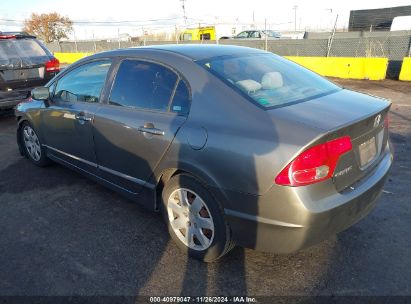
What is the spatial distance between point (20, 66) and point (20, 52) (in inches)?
17.2

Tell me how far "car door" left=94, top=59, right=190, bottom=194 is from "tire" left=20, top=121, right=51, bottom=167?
5.03ft

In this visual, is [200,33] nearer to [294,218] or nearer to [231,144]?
[231,144]

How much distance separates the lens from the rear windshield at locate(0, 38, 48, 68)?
283 inches

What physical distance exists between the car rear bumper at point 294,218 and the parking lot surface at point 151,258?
0.39m

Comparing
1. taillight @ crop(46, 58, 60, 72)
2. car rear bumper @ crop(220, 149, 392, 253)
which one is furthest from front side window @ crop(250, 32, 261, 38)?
car rear bumper @ crop(220, 149, 392, 253)

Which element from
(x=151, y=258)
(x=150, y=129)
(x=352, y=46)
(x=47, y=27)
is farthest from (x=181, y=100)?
(x=47, y=27)

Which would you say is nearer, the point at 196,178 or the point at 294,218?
the point at 294,218

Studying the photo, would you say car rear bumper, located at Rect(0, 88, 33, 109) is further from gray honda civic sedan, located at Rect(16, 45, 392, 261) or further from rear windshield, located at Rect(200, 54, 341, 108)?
rear windshield, located at Rect(200, 54, 341, 108)

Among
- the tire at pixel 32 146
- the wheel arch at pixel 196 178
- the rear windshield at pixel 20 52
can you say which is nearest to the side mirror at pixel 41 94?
the tire at pixel 32 146

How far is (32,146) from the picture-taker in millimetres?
5090

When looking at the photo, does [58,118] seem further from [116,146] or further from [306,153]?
[306,153]

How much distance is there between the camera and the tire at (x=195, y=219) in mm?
2719

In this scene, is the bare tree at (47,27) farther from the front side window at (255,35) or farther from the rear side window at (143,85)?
the rear side window at (143,85)

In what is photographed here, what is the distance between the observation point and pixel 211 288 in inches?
104
